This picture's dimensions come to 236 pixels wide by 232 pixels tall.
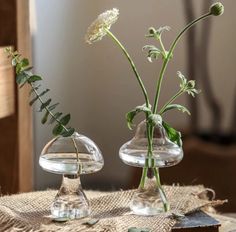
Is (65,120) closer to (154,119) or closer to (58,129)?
(58,129)

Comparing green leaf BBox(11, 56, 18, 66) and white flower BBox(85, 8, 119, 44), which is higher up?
white flower BBox(85, 8, 119, 44)

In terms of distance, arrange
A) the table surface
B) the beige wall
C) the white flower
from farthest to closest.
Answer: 1. the beige wall
2. the table surface
3. the white flower

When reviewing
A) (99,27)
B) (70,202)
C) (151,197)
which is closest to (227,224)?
(151,197)

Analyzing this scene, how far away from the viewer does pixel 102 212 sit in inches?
40.6

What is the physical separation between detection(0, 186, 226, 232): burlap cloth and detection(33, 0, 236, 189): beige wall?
1121mm

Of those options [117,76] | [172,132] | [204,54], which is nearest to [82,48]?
[117,76]

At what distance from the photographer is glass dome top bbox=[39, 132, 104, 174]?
0.98m

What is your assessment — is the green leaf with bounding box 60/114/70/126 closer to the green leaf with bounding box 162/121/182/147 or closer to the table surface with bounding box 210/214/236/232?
the green leaf with bounding box 162/121/182/147

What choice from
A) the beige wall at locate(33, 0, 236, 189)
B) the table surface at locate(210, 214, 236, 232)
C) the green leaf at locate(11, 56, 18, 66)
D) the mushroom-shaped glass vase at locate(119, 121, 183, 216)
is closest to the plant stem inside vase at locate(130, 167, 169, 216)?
the mushroom-shaped glass vase at locate(119, 121, 183, 216)

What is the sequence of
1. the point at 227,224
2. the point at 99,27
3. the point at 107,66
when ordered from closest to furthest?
the point at 99,27
the point at 227,224
the point at 107,66

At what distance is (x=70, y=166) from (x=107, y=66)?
138cm

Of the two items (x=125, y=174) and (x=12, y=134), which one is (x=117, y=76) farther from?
(x=12, y=134)

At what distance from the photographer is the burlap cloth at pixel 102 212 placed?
0.95 meters

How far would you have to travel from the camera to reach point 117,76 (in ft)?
7.61
